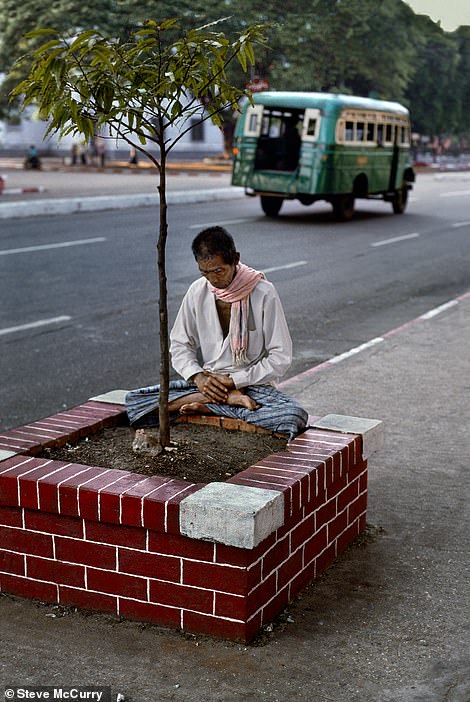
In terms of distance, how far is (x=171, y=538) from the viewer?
3939 millimetres

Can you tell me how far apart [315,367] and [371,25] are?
1825 inches

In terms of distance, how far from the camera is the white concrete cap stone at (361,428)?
488cm

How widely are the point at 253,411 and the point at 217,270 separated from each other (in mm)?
729

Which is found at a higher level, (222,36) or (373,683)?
(222,36)

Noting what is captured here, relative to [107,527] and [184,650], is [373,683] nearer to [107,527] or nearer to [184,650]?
[184,650]

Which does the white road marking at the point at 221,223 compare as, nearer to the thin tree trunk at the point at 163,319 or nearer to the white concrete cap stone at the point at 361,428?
the white concrete cap stone at the point at 361,428

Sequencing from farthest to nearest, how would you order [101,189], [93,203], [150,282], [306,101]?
1. [101,189]
2. [93,203]
3. [306,101]
4. [150,282]

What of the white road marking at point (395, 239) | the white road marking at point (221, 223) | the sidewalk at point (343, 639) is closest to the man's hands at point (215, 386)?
the sidewalk at point (343, 639)

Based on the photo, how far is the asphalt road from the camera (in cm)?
874

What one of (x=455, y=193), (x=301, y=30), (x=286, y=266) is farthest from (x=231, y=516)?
(x=301, y=30)

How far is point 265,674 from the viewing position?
3650 millimetres

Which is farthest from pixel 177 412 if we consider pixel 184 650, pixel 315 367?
pixel 315 367

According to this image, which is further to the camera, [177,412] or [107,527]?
[177,412]

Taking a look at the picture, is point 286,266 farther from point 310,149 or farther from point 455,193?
point 455,193
